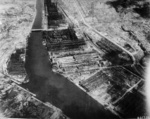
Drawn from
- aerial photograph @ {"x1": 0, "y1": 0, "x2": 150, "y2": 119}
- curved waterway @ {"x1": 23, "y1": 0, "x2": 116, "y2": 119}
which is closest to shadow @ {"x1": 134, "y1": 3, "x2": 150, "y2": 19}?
aerial photograph @ {"x1": 0, "y1": 0, "x2": 150, "y2": 119}

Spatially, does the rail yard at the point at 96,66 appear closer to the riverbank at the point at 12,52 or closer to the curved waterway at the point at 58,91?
the curved waterway at the point at 58,91

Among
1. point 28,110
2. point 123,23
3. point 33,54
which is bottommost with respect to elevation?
point 28,110

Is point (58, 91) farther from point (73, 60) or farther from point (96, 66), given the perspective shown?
point (96, 66)

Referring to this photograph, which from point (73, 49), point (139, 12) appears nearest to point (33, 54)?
point (73, 49)

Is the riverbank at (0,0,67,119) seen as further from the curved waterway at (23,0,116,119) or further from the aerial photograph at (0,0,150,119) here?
the curved waterway at (23,0,116,119)

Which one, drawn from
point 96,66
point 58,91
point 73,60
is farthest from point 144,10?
point 58,91

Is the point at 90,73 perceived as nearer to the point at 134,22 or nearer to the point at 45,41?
the point at 45,41

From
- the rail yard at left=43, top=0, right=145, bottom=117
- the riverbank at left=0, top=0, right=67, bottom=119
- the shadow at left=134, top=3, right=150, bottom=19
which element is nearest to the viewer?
the riverbank at left=0, top=0, right=67, bottom=119
